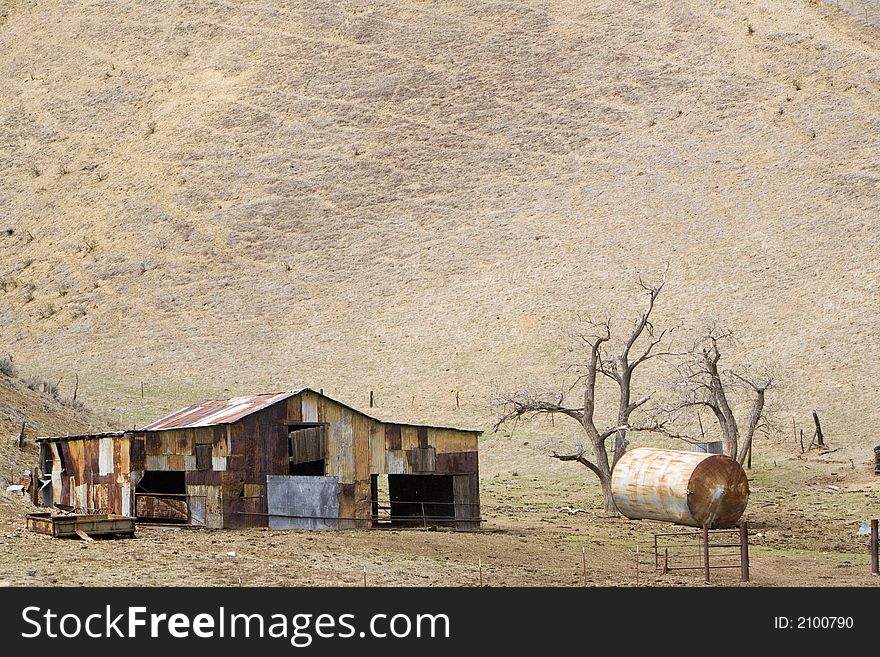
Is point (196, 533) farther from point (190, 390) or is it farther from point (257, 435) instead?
point (190, 390)

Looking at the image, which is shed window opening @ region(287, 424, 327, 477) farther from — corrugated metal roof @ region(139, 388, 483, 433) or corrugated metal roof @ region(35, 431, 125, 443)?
corrugated metal roof @ region(35, 431, 125, 443)

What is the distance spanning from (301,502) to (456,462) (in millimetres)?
5310

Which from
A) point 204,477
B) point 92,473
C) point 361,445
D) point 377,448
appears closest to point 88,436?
point 92,473

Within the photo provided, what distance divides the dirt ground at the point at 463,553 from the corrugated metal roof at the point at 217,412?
10.3ft

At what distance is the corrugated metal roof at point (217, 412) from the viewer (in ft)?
107

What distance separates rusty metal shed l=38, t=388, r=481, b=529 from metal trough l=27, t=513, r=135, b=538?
4045 mm

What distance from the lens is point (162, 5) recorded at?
349 ft

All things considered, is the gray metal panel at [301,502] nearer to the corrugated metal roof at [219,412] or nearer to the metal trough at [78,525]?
the corrugated metal roof at [219,412]

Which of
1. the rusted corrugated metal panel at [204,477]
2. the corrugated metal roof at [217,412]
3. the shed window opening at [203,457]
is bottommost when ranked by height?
the rusted corrugated metal panel at [204,477]

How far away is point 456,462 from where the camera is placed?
35.8 meters

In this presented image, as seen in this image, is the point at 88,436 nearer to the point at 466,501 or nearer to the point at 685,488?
the point at 466,501

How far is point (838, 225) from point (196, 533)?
54.6 metres

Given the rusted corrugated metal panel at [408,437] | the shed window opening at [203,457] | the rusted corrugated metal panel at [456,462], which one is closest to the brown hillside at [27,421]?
the shed window opening at [203,457]

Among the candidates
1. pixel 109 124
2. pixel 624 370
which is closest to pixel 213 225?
pixel 109 124
